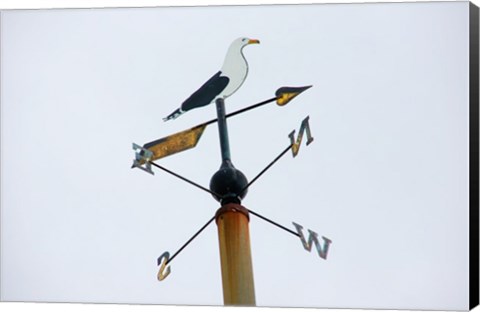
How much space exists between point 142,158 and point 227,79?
0.44 m

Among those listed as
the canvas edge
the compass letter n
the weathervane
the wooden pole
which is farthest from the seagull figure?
the canvas edge

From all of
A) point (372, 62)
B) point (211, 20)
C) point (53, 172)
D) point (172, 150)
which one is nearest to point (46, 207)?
point (53, 172)

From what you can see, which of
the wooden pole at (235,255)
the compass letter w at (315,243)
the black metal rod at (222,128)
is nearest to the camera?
the wooden pole at (235,255)

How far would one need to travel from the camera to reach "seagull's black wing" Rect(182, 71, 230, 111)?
637 centimetres

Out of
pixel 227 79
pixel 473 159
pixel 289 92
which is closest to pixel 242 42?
pixel 227 79

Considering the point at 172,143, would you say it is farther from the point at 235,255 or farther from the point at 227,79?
the point at 235,255

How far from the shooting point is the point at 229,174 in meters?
6.11

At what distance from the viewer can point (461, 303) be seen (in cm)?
603

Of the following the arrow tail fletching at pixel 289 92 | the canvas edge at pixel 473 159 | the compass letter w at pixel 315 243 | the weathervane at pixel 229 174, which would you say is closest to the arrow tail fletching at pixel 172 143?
the weathervane at pixel 229 174

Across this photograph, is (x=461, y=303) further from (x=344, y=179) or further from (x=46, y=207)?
(x=46, y=207)

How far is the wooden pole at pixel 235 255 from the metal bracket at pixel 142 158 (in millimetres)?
447

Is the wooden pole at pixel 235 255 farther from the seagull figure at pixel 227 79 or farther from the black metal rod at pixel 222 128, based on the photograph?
the seagull figure at pixel 227 79

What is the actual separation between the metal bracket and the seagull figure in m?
0.22

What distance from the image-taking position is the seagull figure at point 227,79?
6336mm
